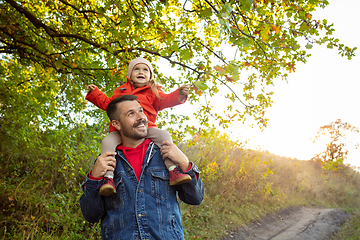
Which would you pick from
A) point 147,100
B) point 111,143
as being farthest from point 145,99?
point 111,143

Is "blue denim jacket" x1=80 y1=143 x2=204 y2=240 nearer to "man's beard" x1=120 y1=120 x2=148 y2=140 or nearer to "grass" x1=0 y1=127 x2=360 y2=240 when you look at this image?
"man's beard" x1=120 y1=120 x2=148 y2=140

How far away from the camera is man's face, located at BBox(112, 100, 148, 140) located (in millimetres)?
1819

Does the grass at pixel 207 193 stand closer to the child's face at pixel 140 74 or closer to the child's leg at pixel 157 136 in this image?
the child's face at pixel 140 74

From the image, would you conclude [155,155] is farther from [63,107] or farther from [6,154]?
[6,154]

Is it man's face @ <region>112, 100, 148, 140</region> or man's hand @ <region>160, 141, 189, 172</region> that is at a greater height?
man's face @ <region>112, 100, 148, 140</region>

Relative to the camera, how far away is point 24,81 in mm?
5734

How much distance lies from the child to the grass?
2.44m

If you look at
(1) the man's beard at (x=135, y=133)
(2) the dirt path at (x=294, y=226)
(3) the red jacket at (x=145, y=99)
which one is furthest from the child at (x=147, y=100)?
(2) the dirt path at (x=294, y=226)

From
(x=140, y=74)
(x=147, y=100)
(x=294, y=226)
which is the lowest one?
(x=294, y=226)

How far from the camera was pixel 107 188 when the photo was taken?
1600 millimetres

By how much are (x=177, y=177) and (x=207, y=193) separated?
6658 millimetres

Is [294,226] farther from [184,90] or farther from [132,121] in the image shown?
[132,121]

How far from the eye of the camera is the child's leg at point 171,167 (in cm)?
166

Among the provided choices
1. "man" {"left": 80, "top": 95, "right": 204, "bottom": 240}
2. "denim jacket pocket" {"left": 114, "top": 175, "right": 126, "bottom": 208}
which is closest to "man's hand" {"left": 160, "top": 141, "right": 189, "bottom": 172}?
"man" {"left": 80, "top": 95, "right": 204, "bottom": 240}
